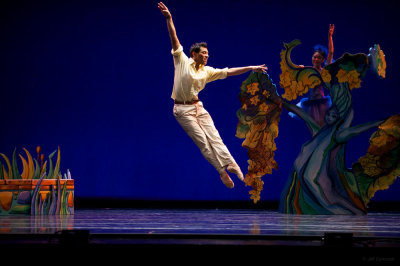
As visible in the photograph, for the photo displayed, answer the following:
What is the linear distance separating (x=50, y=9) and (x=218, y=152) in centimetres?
336

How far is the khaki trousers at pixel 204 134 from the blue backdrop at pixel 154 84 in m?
1.49

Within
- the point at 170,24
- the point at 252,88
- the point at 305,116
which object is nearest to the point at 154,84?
the point at 252,88

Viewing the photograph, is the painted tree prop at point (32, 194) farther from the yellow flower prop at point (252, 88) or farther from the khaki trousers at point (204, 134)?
the yellow flower prop at point (252, 88)

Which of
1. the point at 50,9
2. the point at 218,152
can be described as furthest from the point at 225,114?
the point at 50,9

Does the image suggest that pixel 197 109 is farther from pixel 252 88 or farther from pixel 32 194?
pixel 32 194

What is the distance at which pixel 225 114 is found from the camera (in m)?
6.95

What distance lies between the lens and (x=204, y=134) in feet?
17.8

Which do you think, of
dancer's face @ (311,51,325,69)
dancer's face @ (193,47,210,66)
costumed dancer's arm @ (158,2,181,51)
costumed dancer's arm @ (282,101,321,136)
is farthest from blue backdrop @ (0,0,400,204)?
costumed dancer's arm @ (158,2,181,51)

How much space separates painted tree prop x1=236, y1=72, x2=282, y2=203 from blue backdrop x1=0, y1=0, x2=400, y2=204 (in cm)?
112

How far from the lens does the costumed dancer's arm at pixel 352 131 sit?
553 centimetres

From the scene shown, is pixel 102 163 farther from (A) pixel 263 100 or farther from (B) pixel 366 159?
(B) pixel 366 159

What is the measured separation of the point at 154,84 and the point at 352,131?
8.79ft

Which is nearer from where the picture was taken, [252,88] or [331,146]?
[331,146]

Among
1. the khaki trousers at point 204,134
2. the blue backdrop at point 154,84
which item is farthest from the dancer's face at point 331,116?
the blue backdrop at point 154,84
